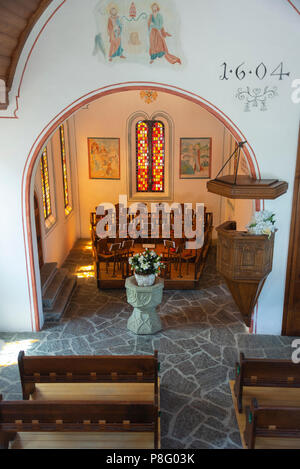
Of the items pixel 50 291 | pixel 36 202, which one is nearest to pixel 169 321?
pixel 50 291

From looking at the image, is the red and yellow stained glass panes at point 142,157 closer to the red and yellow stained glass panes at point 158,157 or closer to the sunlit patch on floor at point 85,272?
the red and yellow stained glass panes at point 158,157

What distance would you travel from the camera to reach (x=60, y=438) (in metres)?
6.21

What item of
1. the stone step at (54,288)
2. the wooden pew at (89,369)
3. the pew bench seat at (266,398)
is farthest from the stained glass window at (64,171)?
the pew bench seat at (266,398)

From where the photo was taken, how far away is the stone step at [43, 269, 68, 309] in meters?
10.3

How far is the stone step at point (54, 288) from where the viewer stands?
1033 centimetres

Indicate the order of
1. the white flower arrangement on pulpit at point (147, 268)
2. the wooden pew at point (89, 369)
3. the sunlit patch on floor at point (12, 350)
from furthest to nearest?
the white flower arrangement on pulpit at point (147, 268) → the sunlit patch on floor at point (12, 350) → the wooden pew at point (89, 369)

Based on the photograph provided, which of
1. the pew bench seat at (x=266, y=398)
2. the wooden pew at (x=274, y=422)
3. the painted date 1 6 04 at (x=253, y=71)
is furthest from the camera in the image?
the painted date 1 6 04 at (x=253, y=71)

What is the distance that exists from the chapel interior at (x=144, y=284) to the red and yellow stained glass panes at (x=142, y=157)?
0.17ft

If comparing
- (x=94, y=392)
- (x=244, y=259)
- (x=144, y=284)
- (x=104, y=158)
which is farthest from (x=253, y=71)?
(x=104, y=158)

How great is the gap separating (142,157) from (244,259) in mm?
8509

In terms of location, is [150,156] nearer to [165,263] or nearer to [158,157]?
[158,157]

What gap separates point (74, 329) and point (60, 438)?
12.5 ft

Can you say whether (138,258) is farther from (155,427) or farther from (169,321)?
(155,427)

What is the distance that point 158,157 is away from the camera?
1565cm
